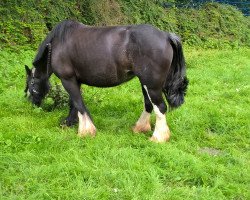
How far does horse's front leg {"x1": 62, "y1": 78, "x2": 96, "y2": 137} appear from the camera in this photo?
5.70m

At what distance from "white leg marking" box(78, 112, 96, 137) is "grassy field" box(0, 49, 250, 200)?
124mm

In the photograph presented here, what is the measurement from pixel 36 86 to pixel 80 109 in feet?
3.46

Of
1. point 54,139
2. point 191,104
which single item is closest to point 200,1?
point 191,104

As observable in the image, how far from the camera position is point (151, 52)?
5.31 metres

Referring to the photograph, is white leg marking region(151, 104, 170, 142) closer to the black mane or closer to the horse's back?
the horse's back

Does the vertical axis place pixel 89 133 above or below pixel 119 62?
below

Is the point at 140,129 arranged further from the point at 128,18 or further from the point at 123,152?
the point at 128,18

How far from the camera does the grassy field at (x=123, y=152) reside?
421 cm

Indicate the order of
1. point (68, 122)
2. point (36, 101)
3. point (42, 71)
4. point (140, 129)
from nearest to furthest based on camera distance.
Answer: point (140, 129)
point (68, 122)
point (42, 71)
point (36, 101)

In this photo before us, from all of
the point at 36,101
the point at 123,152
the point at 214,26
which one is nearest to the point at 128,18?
the point at 214,26

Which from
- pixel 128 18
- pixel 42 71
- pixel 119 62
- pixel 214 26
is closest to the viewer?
pixel 119 62

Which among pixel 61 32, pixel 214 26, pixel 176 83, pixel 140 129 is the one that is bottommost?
pixel 214 26

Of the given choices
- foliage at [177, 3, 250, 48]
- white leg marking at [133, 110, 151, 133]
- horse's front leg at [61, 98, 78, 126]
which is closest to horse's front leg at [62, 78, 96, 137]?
horse's front leg at [61, 98, 78, 126]

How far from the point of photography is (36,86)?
6414 millimetres
